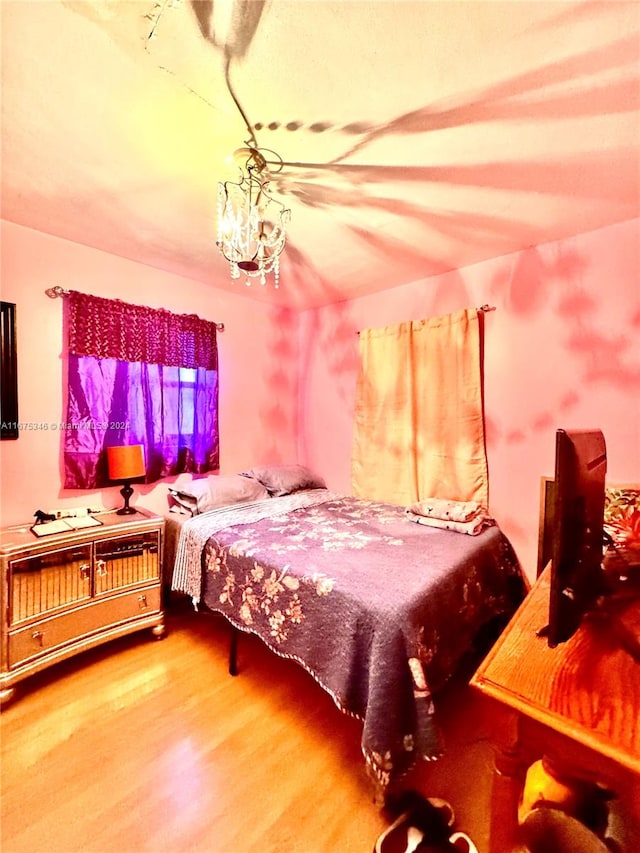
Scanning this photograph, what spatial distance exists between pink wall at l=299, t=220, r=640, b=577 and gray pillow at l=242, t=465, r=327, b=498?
156 cm

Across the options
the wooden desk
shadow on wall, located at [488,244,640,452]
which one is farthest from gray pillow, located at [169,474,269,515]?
the wooden desk

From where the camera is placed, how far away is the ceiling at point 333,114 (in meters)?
1.01

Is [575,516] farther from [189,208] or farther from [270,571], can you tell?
[189,208]

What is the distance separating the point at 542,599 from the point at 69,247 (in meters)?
3.08

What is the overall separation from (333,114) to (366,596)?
72.4 inches

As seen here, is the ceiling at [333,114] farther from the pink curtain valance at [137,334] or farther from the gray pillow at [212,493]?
the gray pillow at [212,493]

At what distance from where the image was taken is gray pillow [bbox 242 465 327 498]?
121 inches

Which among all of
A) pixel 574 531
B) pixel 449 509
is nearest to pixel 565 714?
pixel 574 531

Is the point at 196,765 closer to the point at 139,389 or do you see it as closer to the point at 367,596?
the point at 367,596

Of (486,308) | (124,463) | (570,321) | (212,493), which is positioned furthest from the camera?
(212,493)

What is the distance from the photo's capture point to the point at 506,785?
0.77 m

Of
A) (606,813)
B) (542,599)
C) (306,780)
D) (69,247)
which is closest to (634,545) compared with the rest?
(542,599)

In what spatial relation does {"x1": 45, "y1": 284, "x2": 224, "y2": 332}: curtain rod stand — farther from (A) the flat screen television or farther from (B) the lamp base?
(A) the flat screen television

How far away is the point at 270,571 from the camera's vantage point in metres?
1.70
